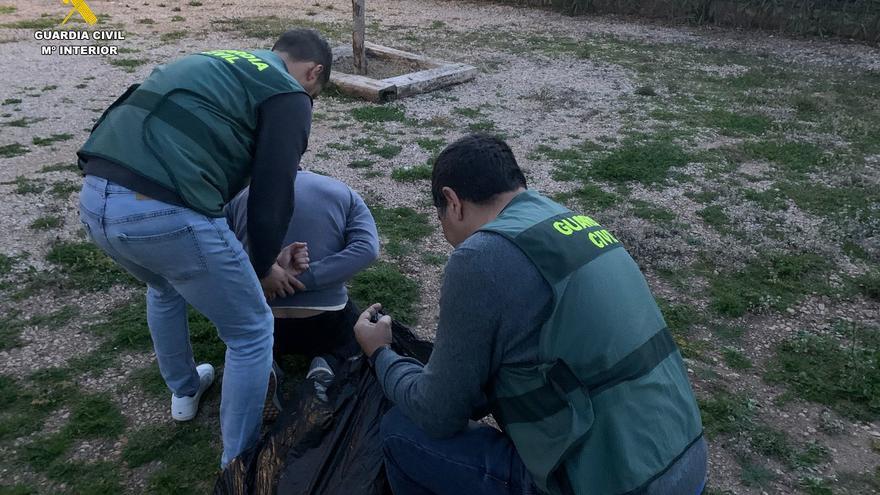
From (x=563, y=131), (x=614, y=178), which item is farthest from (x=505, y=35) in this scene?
(x=614, y=178)

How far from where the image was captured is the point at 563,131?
706 centimetres

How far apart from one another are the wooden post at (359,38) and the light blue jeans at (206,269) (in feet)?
21.0

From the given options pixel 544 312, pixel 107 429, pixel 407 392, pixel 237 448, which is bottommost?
pixel 107 429

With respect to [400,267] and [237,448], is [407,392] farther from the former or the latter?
[400,267]

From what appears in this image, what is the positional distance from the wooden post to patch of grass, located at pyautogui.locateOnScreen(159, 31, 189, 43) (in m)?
2.92

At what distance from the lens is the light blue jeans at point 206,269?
2.15m

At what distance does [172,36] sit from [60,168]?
5.08 metres

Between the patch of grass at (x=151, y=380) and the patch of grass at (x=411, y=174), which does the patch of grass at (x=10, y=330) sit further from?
the patch of grass at (x=411, y=174)

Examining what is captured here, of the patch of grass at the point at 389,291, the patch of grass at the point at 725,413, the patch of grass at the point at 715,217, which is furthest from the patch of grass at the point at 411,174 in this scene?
the patch of grass at the point at 725,413

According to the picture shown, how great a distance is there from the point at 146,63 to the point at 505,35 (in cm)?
559

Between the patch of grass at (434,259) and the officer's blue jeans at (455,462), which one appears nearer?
the officer's blue jeans at (455,462)

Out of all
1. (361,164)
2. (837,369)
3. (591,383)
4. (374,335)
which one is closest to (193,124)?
(374,335)

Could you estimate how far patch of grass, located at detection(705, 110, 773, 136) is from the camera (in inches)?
281

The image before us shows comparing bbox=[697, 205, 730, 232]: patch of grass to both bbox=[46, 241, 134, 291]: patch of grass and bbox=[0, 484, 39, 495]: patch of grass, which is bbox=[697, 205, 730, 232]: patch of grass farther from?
bbox=[0, 484, 39, 495]: patch of grass
